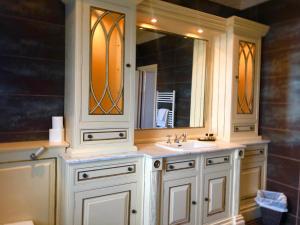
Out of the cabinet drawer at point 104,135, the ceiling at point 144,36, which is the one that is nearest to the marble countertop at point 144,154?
the cabinet drawer at point 104,135

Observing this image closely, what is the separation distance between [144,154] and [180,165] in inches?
13.6

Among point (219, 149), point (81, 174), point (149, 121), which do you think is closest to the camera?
point (81, 174)

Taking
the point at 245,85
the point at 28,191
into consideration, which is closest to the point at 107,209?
the point at 28,191

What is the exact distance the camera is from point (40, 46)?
1.97 m

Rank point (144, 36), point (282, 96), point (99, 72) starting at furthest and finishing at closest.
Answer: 1. point (282, 96)
2. point (144, 36)
3. point (99, 72)

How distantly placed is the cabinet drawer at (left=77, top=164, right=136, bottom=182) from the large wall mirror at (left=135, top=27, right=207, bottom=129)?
0.57m

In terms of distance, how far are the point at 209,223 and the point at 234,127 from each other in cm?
102

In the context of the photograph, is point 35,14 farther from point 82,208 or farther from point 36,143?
point 82,208

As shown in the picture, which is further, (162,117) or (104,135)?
(162,117)

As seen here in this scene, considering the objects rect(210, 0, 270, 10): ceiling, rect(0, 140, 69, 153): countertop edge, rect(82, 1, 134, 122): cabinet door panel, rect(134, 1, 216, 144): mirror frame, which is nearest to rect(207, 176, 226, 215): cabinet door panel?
rect(134, 1, 216, 144): mirror frame

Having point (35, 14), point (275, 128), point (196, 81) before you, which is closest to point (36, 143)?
point (35, 14)

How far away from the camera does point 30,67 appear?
1941 mm

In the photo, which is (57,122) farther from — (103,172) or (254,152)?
(254,152)

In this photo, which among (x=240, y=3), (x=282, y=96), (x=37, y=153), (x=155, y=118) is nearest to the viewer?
(x=37, y=153)
